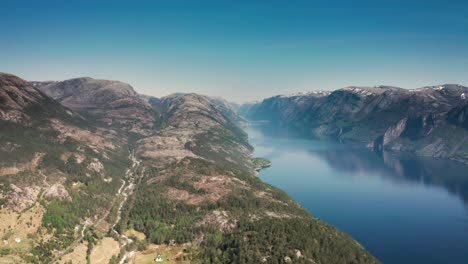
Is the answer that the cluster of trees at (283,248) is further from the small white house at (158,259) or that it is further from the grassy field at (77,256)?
the grassy field at (77,256)

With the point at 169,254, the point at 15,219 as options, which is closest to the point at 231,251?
the point at 169,254

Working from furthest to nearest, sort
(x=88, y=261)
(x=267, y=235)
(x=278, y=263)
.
A: (x=267, y=235)
(x=88, y=261)
(x=278, y=263)

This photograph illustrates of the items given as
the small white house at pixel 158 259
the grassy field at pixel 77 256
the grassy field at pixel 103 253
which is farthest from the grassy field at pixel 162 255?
the grassy field at pixel 77 256

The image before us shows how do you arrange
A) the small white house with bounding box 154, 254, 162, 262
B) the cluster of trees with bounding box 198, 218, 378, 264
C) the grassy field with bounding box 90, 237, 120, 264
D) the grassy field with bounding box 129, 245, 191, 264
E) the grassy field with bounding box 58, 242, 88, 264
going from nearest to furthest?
the cluster of trees with bounding box 198, 218, 378, 264 < the grassy field with bounding box 58, 242, 88, 264 < the small white house with bounding box 154, 254, 162, 262 < the grassy field with bounding box 90, 237, 120, 264 < the grassy field with bounding box 129, 245, 191, 264

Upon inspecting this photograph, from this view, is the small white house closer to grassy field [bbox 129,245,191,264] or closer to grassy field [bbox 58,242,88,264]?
grassy field [bbox 129,245,191,264]

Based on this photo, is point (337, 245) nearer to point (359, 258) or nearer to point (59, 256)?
point (359, 258)

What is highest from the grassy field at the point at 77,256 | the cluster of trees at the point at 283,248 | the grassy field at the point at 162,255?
the cluster of trees at the point at 283,248

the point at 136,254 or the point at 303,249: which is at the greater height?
the point at 303,249

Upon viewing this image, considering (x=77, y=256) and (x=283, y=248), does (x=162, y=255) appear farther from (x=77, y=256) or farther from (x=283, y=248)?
(x=283, y=248)

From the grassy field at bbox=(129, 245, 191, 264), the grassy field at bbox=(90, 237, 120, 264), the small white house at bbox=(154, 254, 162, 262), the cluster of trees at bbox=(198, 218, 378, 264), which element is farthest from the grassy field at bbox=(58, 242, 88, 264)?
the cluster of trees at bbox=(198, 218, 378, 264)

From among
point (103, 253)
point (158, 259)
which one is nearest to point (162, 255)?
point (158, 259)

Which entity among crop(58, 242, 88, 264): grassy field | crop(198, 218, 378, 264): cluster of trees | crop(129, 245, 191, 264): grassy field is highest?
crop(198, 218, 378, 264): cluster of trees
